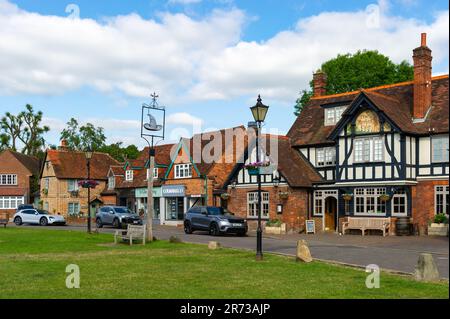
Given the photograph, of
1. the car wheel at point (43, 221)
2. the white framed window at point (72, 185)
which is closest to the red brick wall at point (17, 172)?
the white framed window at point (72, 185)

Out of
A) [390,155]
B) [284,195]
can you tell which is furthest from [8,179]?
[390,155]

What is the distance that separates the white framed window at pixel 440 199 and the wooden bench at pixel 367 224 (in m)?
2.64

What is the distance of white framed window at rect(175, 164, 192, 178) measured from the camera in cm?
4581

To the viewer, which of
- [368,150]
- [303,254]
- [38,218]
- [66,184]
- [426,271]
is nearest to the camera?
[426,271]

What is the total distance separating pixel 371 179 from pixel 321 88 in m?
12.5

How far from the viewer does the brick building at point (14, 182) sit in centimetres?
6712

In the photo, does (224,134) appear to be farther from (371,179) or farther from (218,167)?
(371,179)

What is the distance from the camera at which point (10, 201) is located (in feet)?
221

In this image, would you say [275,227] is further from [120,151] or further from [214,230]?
[120,151]

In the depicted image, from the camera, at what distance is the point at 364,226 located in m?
33.0

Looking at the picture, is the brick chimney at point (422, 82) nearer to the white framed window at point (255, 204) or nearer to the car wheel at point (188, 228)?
the white framed window at point (255, 204)

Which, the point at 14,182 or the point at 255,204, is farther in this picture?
the point at 14,182

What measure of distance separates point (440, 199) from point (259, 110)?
16885 mm
